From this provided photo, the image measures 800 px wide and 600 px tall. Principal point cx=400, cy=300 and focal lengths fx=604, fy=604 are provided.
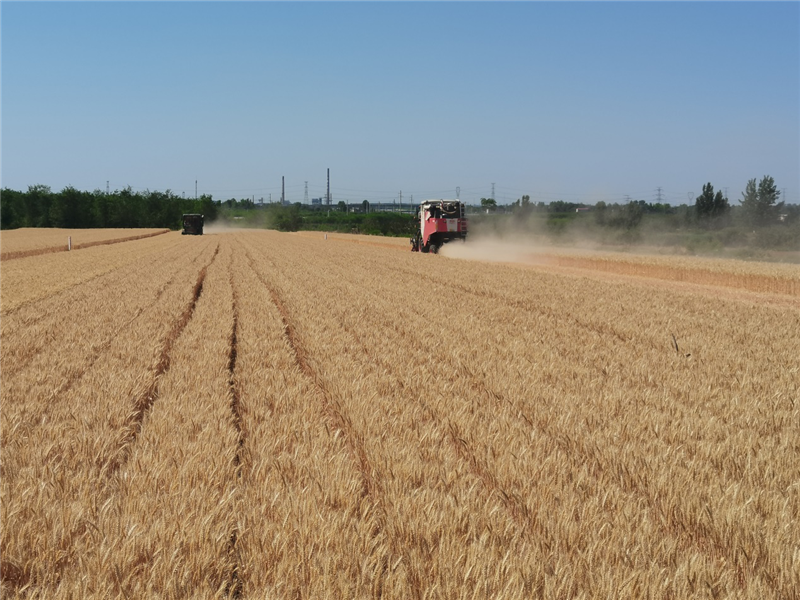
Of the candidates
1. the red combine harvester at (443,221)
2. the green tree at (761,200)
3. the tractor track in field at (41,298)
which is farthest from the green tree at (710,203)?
the tractor track in field at (41,298)

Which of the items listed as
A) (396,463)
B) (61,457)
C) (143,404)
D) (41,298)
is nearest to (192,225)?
(41,298)

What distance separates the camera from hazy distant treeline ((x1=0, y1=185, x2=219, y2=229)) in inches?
3971

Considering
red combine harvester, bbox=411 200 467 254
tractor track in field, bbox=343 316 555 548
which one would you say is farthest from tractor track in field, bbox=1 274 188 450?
red combine harvester, bbox=411 200 467 254

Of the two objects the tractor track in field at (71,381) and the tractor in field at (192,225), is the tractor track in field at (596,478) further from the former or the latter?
the tractor in field at (192,225)

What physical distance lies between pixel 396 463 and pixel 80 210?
372 ft

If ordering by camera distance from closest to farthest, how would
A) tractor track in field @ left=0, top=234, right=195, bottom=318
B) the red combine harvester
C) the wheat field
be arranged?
the wheat field, tractor track in field @ left=0, top=234, right=195, bottom=318, the red combine harvester

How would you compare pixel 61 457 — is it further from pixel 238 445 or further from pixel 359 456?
pixel 359 456

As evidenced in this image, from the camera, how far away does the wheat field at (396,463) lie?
2.58 meters

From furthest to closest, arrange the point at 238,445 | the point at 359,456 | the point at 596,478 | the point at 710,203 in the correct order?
the point at 710,203 → the point at 238,445 → the point at 359,456 → the point at 596,478

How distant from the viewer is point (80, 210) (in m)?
102

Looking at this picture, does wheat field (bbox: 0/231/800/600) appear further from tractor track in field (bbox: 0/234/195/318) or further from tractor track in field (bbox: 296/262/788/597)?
tractor track in field (bbox: 0/234/195/318)

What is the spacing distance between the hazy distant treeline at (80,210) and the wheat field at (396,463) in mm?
105912

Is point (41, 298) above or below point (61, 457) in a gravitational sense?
above

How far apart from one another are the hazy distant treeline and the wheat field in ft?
347
